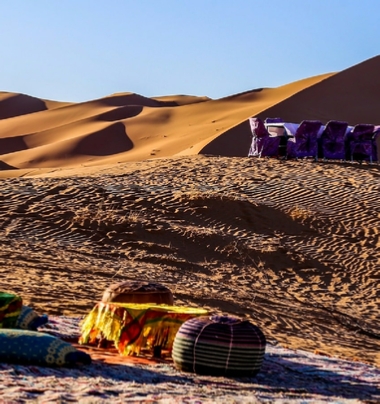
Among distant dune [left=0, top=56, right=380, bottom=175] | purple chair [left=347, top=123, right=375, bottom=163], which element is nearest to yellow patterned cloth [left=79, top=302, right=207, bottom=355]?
purple chair [left=347, top=123, right=375, bottom=163]

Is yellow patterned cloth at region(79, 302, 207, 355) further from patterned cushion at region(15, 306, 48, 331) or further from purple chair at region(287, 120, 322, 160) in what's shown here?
purple chair at region(287, 120, 322, 160)

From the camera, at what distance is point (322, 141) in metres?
23.5

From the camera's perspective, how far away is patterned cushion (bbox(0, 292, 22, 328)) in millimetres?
8141

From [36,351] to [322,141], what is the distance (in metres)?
17.4

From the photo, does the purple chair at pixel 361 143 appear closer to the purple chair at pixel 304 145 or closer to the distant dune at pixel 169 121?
the purple chair at pixel 304 145

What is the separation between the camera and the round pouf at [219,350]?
730 cm

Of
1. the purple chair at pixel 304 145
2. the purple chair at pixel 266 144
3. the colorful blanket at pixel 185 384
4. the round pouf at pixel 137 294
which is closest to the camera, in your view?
the colorful blanket at pixel 185 384

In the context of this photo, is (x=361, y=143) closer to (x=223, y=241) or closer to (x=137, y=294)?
(x=223, y=241)

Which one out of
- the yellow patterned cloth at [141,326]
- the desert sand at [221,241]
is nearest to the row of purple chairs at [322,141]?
the desert sand at [221,241]

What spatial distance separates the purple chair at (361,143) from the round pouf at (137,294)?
14987mm

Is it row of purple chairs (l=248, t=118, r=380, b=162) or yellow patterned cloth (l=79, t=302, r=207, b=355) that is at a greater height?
row of purple chairs (l=248, t=118, r=380, b=162)

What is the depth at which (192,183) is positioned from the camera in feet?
66.7

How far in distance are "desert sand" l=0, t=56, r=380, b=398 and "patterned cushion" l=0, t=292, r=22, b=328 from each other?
211 centimetres

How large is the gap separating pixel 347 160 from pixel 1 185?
29.7 feet
